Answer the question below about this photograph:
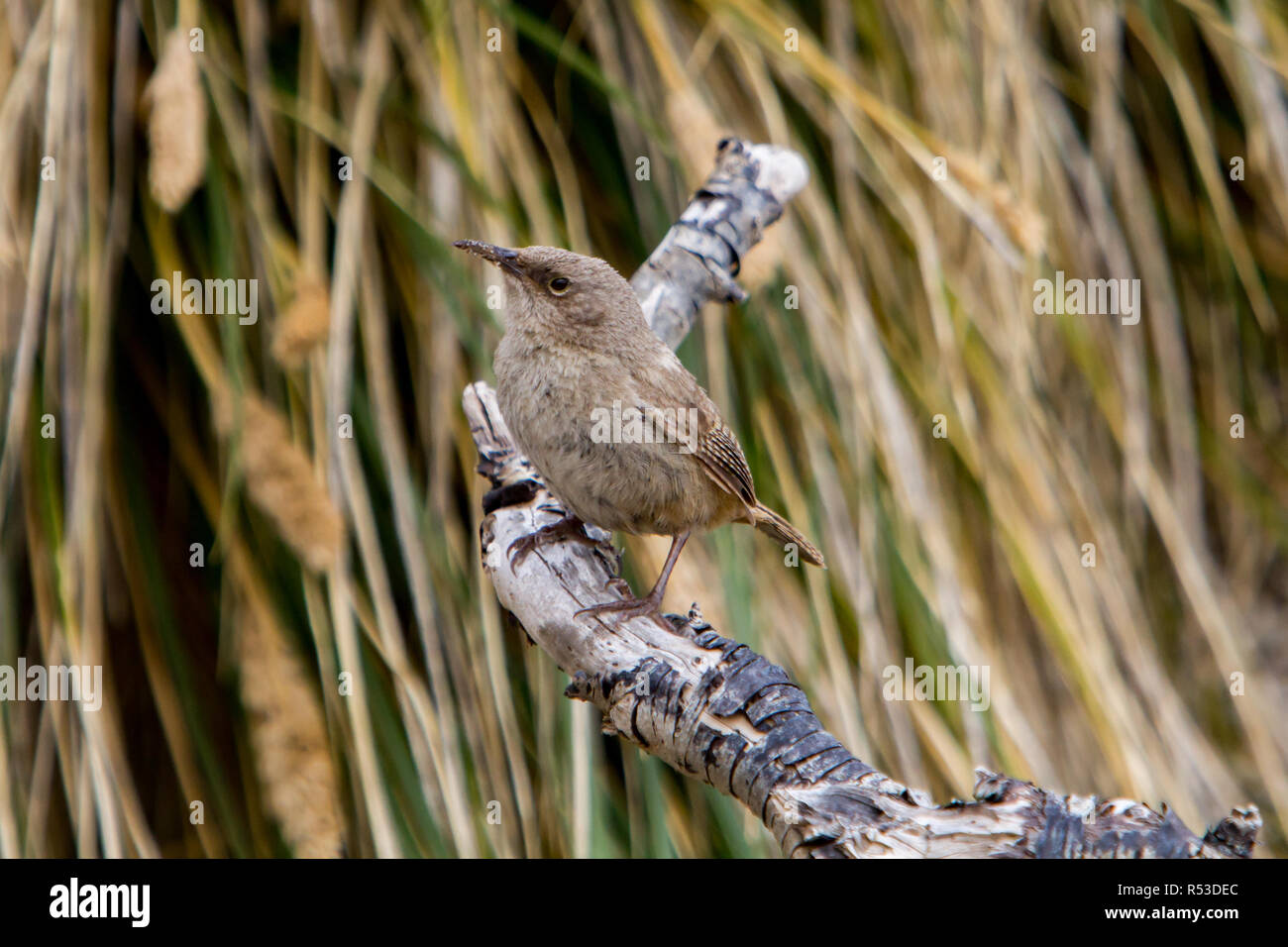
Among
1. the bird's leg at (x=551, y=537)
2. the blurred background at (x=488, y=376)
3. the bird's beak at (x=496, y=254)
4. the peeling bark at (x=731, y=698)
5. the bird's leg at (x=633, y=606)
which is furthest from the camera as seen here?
the blurred background at (x=488, y=376)

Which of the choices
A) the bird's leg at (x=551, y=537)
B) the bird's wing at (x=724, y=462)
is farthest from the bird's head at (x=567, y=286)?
the bird's leg at (x=551, y=537)

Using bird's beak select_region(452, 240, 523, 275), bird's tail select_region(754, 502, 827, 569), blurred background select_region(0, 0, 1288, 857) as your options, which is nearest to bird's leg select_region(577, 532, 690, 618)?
blurred background select_region(0, 0, 1288, 857)

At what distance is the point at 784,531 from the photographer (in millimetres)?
2639

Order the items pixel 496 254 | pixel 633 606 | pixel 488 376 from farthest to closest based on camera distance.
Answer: pixel 488 376 < pixel 496 254 < pixel 633 606

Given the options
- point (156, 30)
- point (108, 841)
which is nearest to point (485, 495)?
point (108, 841)

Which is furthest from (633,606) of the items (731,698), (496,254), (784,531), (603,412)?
(496,254)

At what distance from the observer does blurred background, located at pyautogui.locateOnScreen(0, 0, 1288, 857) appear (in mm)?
2578

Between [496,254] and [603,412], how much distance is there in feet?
1.39

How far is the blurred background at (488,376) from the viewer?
2.58 metres

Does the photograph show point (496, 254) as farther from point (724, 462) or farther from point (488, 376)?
point (724, 462)

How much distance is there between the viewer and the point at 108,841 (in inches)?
94.7

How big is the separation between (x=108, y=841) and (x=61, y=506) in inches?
29.8

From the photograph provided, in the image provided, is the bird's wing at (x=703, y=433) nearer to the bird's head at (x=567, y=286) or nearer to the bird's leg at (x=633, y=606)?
the bird's head at (x=567, y=286)

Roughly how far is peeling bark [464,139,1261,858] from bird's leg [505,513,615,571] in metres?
0.02
